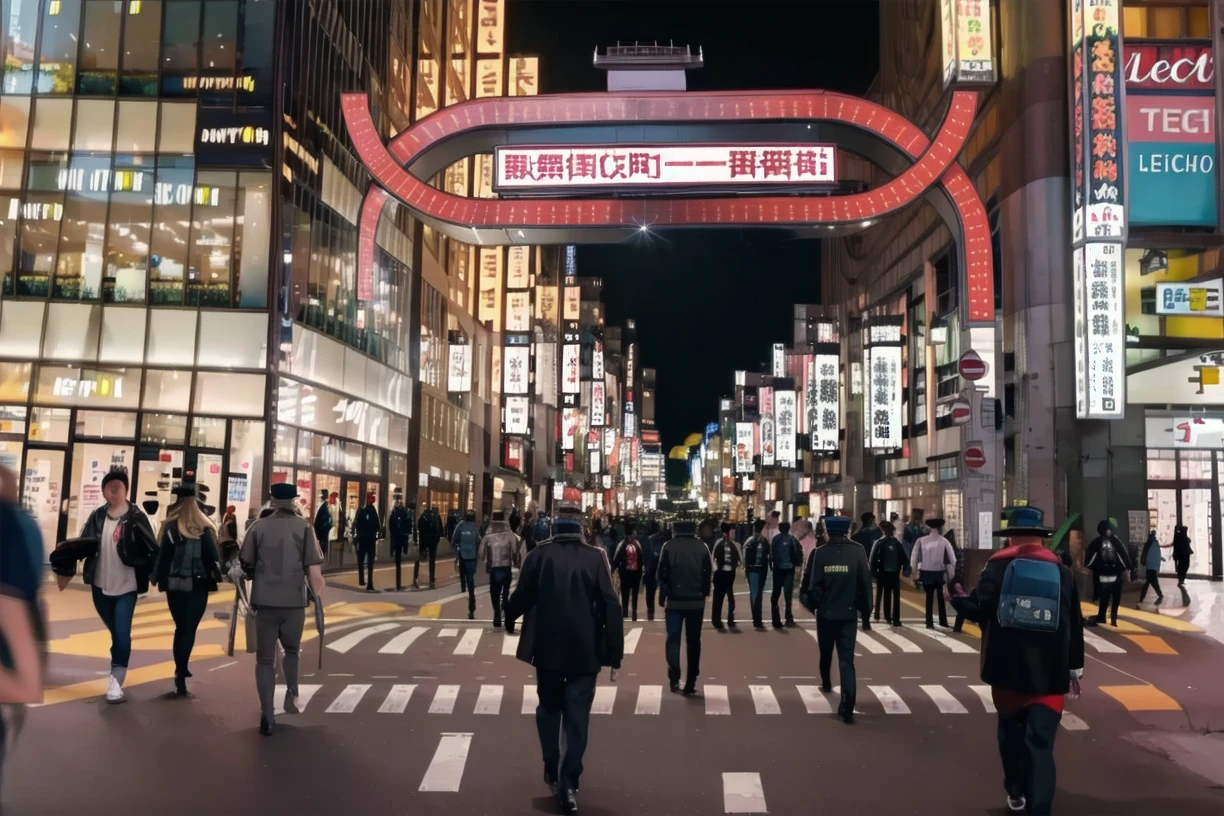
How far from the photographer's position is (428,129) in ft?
62.8

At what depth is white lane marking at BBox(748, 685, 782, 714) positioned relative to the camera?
11.8 metres

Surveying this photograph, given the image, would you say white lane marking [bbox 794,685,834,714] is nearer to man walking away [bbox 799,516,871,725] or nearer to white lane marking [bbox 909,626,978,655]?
man walking away [bbox 799,516,871,725]

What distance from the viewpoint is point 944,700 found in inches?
489

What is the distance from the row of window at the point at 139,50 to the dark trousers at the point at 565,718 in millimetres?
27766

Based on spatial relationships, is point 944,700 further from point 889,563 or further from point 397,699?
point 889,563

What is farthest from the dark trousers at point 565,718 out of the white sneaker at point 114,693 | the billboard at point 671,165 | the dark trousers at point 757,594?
the dark trousers at point 757,594

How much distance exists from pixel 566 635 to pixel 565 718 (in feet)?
1.81

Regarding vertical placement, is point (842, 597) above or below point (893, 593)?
above

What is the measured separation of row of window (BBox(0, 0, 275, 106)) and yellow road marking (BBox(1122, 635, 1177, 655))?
2560cm

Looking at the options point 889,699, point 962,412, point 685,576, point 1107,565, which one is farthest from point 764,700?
point 962,412

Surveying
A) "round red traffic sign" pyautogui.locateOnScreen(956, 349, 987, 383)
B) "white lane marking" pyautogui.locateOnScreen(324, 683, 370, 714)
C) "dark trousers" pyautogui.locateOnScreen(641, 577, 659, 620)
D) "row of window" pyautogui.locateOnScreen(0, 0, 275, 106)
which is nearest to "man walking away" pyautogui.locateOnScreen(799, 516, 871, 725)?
"white lane marking" pyautogui.locateOnScreen(324, 683, 370, 714)

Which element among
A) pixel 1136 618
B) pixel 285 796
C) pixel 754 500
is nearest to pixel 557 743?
pixel 285 796

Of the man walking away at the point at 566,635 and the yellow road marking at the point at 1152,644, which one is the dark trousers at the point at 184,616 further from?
the yellow road marking at the point at 1152,644

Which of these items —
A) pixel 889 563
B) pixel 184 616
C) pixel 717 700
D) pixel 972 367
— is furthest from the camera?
pixel 972 367
